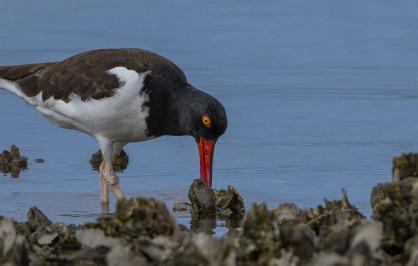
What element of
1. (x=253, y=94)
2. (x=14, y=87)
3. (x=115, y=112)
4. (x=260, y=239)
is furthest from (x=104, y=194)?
(x=260, y=239)

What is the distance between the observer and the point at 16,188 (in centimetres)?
967

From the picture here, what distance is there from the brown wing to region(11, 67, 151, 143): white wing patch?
0.05m

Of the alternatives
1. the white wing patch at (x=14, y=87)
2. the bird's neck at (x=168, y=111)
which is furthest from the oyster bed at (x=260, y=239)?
the white wing patch at (x=14, y=87)

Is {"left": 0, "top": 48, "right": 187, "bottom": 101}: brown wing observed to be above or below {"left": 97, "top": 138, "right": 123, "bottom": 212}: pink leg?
above

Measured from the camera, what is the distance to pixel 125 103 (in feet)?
30.9

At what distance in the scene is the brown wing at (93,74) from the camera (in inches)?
377

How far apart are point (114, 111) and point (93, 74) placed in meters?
0.43

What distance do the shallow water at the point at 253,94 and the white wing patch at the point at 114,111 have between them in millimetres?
464

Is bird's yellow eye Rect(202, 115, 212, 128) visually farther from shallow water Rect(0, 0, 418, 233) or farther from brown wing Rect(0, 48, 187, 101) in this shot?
shallow water Rect(0, 0, 418, 233)

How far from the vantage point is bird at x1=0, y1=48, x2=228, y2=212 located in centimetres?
944

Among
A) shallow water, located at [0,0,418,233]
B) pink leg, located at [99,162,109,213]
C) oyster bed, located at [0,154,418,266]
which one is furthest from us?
shallow water, located at [0,0,418,233]

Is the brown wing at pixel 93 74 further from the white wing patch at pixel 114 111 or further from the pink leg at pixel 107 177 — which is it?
the pink leg at pixel 107 177

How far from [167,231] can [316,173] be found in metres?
5.25

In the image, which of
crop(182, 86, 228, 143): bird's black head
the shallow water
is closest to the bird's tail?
the shallow water
